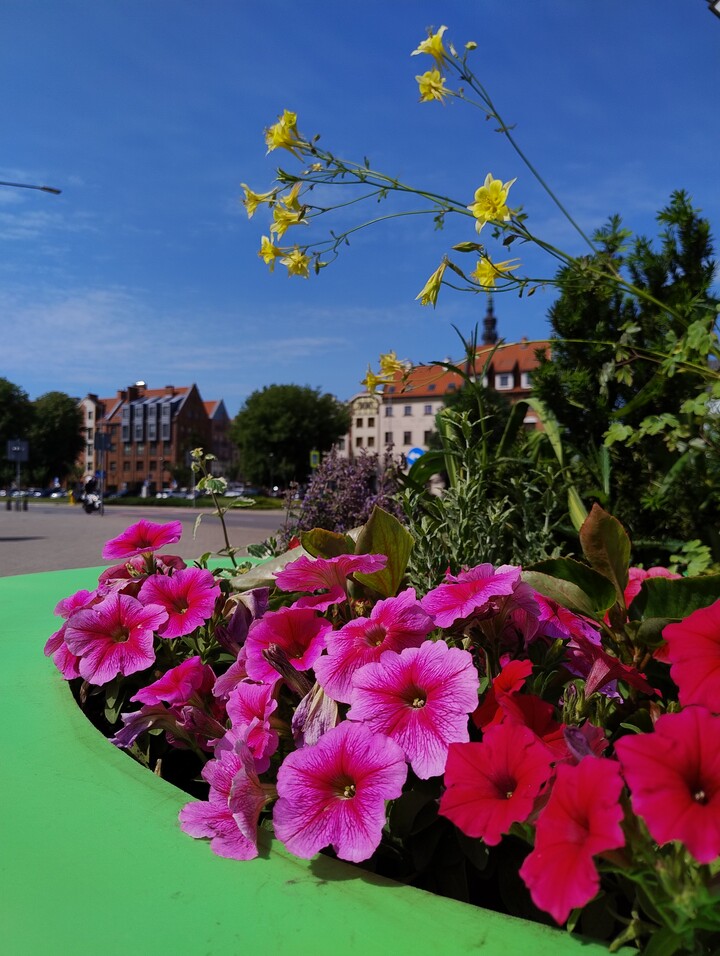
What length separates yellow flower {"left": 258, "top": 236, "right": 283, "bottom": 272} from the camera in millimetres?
1730

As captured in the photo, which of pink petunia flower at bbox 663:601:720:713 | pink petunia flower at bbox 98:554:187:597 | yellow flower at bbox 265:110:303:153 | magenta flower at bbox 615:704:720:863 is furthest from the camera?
yellow flower at bbox 265:110:303:153

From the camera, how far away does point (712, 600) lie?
82 centimetres

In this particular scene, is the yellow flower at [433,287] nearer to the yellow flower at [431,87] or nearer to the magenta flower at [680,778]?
the yellow flower at [431,87]

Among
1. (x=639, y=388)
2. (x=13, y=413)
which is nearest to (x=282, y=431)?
(x=13, y=413)

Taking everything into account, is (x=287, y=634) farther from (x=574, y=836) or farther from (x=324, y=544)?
(x=574, y=836)

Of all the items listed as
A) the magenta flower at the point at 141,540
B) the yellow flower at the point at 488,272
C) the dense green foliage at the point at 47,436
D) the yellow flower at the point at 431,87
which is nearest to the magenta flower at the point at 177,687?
the magenta flower at the point at 141,540

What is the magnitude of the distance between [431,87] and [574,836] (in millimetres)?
1667

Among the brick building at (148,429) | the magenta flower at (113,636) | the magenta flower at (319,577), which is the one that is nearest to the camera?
the magenta flower at (319,577)

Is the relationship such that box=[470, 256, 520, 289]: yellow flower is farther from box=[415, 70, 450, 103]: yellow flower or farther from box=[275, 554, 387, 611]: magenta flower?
box=[275, 554, 387, 611]: magenta flower

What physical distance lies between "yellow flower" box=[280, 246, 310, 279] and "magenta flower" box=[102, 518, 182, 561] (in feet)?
2.35

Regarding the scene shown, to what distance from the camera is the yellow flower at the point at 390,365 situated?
1842 millimetres

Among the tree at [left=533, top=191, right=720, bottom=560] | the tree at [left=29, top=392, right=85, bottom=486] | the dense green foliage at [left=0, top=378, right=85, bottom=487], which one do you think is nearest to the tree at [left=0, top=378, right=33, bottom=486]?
the dense green foliage at [left=0, top=378, right=85, bottom=487]

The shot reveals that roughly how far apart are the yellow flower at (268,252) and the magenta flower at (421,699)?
124 cm

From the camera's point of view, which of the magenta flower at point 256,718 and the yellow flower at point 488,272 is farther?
the yellow flower at point 488,272
